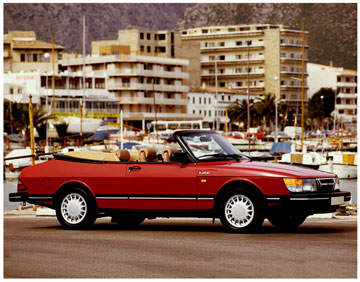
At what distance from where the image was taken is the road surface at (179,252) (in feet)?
31.3

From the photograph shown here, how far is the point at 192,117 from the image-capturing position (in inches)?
6417

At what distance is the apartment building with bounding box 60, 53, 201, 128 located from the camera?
15338 cm

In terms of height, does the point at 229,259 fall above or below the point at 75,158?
below

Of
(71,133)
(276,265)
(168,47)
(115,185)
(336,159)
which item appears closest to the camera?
(276,265)

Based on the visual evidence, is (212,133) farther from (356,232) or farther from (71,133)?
(71,133)

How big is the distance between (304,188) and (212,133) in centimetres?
198

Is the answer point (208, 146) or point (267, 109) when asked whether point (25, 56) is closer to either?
point (267, 109)

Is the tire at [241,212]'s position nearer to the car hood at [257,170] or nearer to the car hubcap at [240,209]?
the car hubcap at [240,209]

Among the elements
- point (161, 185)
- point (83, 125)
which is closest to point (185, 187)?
point (161, 185)

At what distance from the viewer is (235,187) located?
43.5 ft

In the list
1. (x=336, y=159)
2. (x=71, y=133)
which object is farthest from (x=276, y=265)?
→ (x=71, y=133)

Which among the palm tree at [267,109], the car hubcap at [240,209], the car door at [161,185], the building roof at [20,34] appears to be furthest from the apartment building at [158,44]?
the car hubcap at [240,209]

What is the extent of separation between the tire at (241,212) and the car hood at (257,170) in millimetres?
294

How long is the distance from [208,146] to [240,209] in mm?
1158
